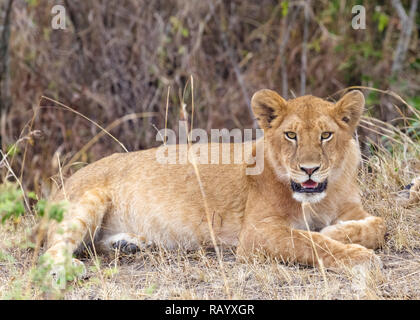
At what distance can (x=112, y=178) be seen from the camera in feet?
17.3

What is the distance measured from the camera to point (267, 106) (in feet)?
15.3

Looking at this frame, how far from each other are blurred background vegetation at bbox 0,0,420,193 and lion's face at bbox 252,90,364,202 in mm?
4208

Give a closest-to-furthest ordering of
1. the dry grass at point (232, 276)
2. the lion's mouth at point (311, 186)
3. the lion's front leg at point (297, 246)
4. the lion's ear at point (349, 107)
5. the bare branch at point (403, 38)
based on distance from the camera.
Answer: the dry grass at point (232, 276), the lion's front leg at point (297, 246), the lion's mouth at point (311, 186), the lion's ear at point (349, 107), the bare branch at point (403, 38)

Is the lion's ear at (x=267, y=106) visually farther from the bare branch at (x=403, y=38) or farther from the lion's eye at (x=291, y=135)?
the bare branch at (x=403, y=38)

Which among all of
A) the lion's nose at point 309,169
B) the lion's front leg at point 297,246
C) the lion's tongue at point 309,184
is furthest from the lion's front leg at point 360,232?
the lion's nose at point 309,169

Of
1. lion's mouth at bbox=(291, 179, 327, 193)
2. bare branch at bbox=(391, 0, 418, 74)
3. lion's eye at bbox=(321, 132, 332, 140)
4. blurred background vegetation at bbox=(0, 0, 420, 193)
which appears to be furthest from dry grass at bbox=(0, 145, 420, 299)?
blurred background vegetation at bbox=(0, 0, 420, 193)

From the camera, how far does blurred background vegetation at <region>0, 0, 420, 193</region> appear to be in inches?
353

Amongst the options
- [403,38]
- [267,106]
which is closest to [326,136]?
[267,106]

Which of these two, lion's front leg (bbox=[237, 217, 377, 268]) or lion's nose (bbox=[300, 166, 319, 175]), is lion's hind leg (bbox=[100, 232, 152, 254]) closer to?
lion's front leg (bbox=[237, 217, 377, 268])

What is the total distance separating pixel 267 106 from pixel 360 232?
1075 mm

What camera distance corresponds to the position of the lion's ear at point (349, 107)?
14.7ft

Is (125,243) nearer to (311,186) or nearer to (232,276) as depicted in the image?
(232,276)

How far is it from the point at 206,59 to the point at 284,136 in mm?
5714
